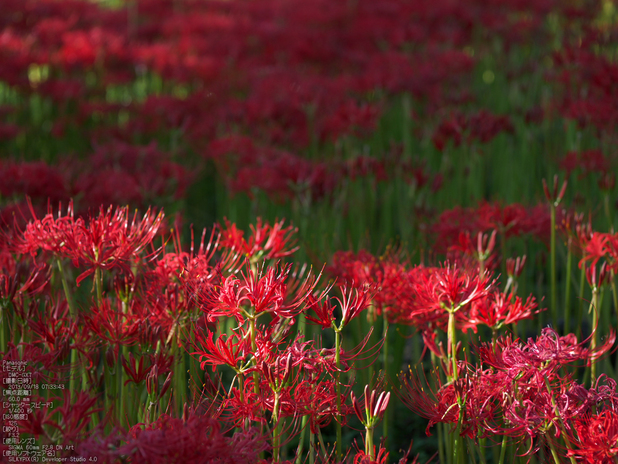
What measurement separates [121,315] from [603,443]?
1.14m

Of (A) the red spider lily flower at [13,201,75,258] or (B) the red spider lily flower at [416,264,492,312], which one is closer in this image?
(B) the red spider lily flower at [416,264,492,312]

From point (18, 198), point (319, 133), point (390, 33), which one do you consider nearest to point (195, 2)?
point (390, 33)

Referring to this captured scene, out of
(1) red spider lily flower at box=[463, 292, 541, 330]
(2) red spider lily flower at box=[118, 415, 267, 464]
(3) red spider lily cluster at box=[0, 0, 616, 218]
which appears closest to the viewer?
(2) red spider lily flower at box=[118, 415, 267, 464]

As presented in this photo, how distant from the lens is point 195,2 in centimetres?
813

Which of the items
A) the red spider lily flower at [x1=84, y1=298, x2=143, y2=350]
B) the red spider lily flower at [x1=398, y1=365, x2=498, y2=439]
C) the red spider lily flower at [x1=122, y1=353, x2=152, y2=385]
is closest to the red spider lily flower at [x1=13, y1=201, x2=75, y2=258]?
the red spider lily flower at [x1=84, y1=298, x2=143, y2=350]

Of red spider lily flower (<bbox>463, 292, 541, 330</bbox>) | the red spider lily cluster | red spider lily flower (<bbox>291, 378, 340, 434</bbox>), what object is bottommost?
red spider lily flower (<bbox>291, 378, 340, 434</bbox>)

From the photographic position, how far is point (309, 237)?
299 cm

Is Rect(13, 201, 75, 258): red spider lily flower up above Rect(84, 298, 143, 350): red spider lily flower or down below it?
above

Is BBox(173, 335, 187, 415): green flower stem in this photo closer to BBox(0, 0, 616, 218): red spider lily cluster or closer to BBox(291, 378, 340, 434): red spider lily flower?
BBox(291, 378, 340, 434): red spider lily flower

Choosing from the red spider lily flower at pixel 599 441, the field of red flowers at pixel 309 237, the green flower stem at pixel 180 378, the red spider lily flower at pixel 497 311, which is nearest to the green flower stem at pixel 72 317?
the field of red flowers at pixel 309 237

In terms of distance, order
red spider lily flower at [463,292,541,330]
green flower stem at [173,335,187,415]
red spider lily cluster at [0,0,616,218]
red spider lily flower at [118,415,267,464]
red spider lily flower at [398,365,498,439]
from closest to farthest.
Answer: red spider lily flower at [118,415,267,464], red spider lily flower at [398,365,498,439], red spider lily flower at [463,292,541,330], green flower stem at [173,335,187,415], red spider lily cluster at [0,0,616,218]

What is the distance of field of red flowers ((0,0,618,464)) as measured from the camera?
133 centimetres

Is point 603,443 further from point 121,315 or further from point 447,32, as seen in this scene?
point 447,32

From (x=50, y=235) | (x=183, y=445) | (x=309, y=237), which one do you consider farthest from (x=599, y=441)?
(x=309, y=237)
